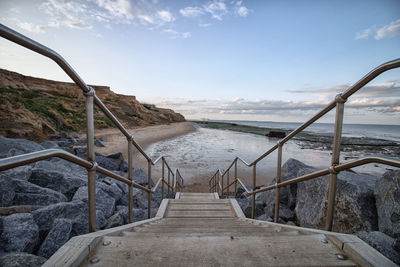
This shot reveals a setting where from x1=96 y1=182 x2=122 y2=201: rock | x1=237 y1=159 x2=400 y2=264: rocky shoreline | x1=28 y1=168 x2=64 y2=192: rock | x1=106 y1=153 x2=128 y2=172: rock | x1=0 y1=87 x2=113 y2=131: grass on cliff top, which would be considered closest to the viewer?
x1=237 y1=159 x2=400 y2=264: rocky shoreline

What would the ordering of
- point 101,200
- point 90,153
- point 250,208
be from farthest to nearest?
1. point 250,208
2. point 101,200
3. point 90,153

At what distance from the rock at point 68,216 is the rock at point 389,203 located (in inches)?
132

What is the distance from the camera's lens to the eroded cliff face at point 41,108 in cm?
882

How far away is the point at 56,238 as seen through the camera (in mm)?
1769

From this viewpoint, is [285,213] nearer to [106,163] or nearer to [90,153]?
[90,153]

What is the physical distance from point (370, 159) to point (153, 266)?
4.30ft

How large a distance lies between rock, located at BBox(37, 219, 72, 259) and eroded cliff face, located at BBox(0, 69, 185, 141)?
8268 mm

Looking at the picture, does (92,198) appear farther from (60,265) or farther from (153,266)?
(153,266)

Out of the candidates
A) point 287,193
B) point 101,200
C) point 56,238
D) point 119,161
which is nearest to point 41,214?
point 56,238

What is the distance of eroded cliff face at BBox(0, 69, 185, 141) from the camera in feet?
29.0

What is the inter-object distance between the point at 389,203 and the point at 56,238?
356 cm

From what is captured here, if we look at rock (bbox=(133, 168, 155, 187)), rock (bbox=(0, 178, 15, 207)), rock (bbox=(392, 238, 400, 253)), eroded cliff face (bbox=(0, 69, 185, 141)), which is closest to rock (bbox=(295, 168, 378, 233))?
rock (bbox=(392, 238, 400, 253))

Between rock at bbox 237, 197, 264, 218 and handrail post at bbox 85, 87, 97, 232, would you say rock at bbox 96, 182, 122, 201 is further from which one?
rock at bbox 237, 197, 264, 218

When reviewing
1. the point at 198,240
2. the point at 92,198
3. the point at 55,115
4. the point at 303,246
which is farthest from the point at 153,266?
the point at 55,115
